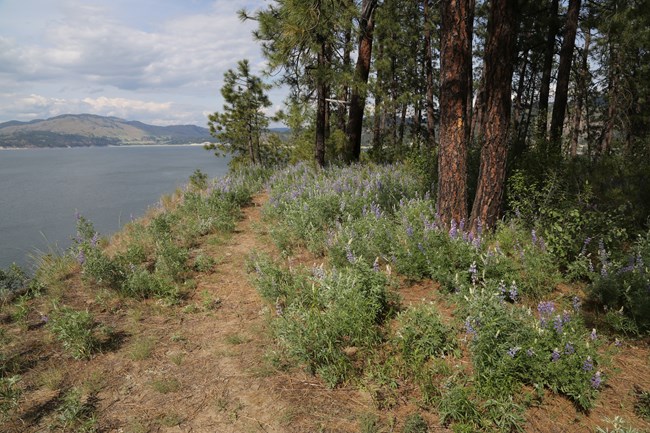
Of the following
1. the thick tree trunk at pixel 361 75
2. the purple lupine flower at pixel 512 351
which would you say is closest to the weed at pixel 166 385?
the purple lupine flower at pixel 512 351

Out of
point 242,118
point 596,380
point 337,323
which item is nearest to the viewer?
point 596,380

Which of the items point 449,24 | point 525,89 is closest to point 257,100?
point 525,89

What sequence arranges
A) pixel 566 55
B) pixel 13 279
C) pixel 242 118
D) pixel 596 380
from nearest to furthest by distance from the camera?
1. pixel 596 380
2. pixel 13 279
3. pixel 566 55
4. pixel 242 118

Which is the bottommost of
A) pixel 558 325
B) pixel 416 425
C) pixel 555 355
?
pixel 416 425

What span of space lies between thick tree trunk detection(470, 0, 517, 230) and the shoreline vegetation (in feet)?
1.35

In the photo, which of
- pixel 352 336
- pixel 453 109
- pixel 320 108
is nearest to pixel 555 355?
pixel 352 336

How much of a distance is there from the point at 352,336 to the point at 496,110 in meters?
3.89

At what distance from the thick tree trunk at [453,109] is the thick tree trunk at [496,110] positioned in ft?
0.93

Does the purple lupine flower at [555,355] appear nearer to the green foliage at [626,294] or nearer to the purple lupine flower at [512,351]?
the purple lupine flower at [512,351]

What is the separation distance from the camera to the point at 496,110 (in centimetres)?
529

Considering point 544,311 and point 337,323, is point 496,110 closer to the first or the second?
point 544,311

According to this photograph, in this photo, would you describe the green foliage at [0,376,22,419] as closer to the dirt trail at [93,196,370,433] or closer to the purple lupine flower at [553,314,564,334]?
the dirt trail at [93,196,370,433]

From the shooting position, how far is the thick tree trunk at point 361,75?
1133 centimetres

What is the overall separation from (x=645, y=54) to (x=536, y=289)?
80.2 ft
